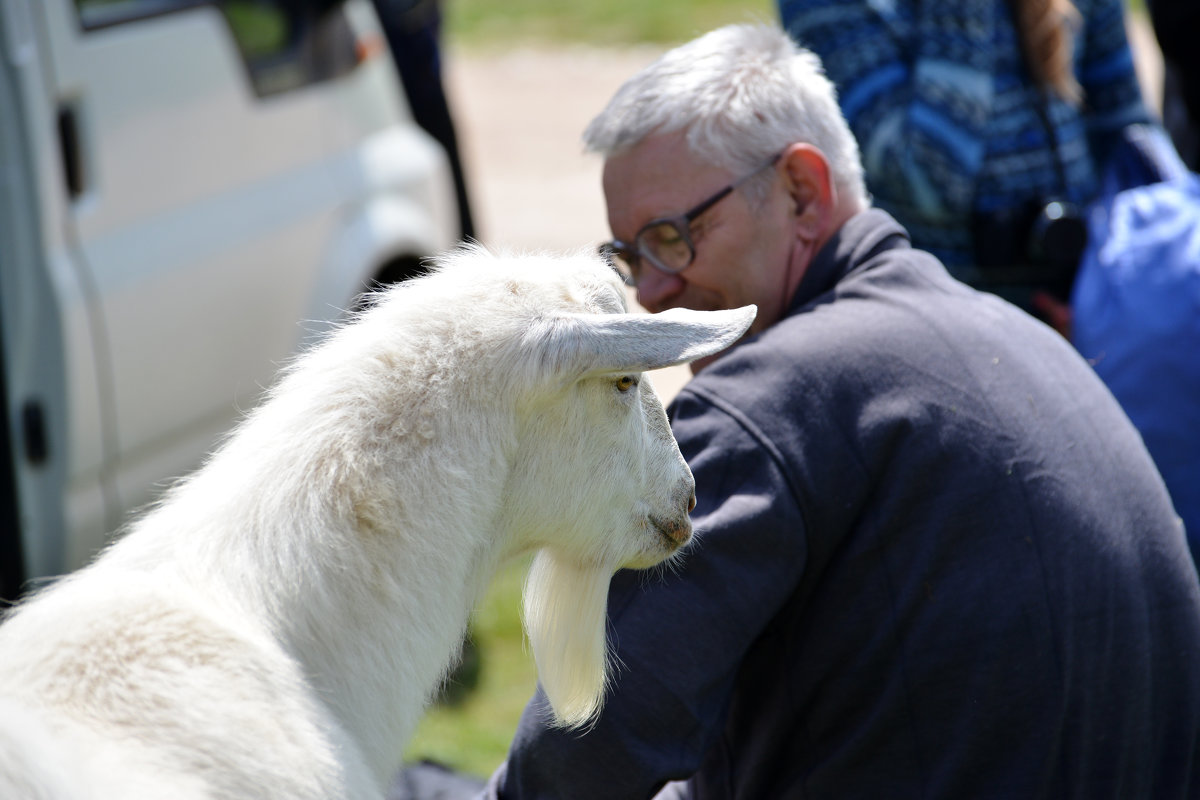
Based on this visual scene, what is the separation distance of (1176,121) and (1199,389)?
220 centimetres

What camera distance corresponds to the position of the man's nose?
2.37 meters

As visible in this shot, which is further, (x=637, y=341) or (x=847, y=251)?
(x=847, y=251)

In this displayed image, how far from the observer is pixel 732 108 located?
2.24 meters

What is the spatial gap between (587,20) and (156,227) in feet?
50.1

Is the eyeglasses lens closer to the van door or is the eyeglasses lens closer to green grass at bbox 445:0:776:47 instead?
the van door

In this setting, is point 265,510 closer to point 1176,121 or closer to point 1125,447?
point 1125,447

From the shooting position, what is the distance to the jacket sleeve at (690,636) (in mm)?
1754

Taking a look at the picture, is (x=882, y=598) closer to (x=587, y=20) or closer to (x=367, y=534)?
(x=367, y=534)

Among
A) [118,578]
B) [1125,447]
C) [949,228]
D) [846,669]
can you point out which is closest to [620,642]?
[846,669]

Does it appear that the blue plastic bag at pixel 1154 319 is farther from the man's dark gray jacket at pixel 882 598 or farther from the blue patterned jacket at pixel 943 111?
the man's dark gray jacket at pixel 882 598

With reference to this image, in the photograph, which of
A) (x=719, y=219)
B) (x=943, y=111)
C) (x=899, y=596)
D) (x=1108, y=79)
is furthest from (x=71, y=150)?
(x=1108, y=79)

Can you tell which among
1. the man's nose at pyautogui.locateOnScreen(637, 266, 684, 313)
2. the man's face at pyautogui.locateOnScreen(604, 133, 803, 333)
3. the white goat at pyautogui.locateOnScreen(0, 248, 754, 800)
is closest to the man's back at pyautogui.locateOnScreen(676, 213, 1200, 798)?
the white goat at pyautogui.locateOnScreen(0, 248, 754, 800)

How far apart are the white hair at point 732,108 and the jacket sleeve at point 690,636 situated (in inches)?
24.7

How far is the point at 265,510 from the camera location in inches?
62.6
